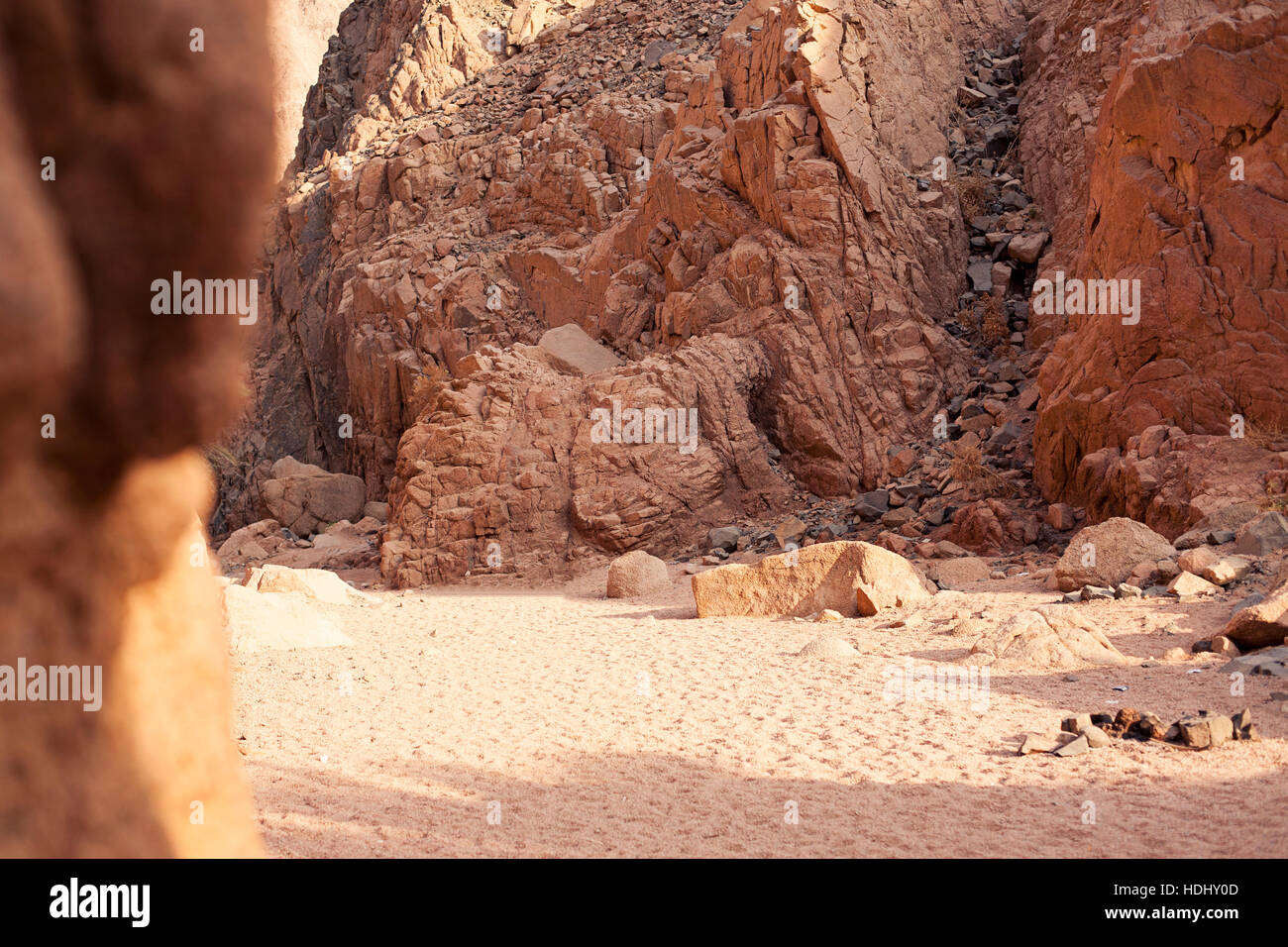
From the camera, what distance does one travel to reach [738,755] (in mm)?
6090

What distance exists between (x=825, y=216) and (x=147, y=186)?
1631 centimetres

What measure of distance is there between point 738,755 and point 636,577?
700 centimetres

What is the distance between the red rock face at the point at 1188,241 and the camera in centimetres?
1103

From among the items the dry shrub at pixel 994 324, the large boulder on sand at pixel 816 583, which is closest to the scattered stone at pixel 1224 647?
the large boulder on sand at pixel 816 583

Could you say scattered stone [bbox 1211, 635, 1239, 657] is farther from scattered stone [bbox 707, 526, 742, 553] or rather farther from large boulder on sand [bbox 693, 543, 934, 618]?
scattered stone [bbox 707, 526, 742, 553]

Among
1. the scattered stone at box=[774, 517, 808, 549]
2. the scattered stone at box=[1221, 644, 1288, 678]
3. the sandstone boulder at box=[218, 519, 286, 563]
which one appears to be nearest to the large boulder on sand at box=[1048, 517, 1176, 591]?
the scattered stone at box=[1221, 644, 1288, 678]

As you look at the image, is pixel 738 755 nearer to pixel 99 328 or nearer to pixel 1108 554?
pixel 99 328

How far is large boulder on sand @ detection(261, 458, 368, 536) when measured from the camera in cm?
2247

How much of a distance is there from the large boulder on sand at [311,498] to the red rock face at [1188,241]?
1637cm

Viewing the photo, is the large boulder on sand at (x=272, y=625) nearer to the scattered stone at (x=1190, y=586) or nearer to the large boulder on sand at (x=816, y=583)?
the large boulder on sand at (x=816, y=583)

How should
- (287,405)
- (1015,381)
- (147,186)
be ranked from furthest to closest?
1. (287,405)
2. (1015,381)
3. (147,186)

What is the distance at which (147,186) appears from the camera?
1.77 m
